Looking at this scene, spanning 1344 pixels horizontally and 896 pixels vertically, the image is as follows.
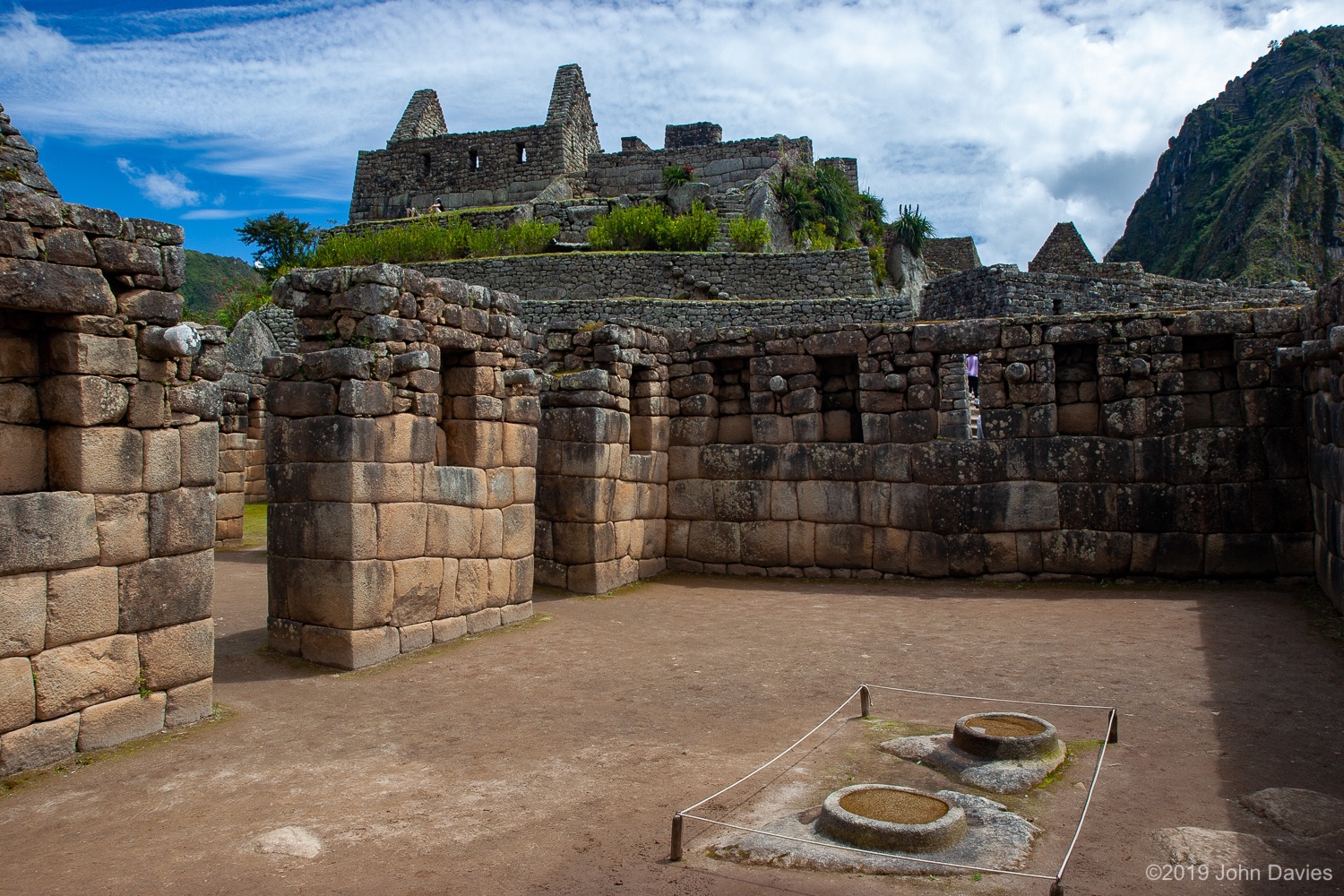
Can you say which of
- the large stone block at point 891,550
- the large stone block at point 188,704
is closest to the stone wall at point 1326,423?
the large stone block at point 891,550

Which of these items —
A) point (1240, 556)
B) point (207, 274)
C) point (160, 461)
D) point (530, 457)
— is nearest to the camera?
point (160, 461)

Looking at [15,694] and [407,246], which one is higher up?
[407,246]

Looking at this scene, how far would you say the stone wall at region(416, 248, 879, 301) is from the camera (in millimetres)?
28594

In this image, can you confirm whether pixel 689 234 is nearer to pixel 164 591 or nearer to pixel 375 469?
pixel 375 469

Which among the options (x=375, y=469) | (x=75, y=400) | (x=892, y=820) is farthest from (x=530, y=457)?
(x=892, y=820)

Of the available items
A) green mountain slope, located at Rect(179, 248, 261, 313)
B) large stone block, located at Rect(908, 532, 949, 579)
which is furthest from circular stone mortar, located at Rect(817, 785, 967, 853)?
green mountain slope, located at Rect(179, 248, 261, 313)

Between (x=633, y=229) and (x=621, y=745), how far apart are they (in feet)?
87.6

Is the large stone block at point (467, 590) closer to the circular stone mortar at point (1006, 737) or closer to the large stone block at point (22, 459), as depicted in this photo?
the large stone block at point (22, 459)

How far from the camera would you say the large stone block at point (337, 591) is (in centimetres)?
807

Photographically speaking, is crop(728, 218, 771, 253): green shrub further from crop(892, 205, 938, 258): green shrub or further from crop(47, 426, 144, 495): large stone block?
crop(47, 426, 144, 495): large stone block

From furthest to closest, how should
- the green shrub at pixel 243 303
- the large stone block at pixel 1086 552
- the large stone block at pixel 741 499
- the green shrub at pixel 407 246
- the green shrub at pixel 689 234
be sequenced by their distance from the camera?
1. the green shrub at pixel 243 303
2. the green shrub at pixel 407 246
3. the green shrub at pixel 689 234
4. the large stone block at pixel 741 499
5. the large stone block at pixel 1086 552

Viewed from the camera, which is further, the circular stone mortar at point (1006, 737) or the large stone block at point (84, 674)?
the large stone block at point (84, 674)

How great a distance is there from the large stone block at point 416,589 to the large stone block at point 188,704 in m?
1.97

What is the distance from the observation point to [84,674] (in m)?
5.80
